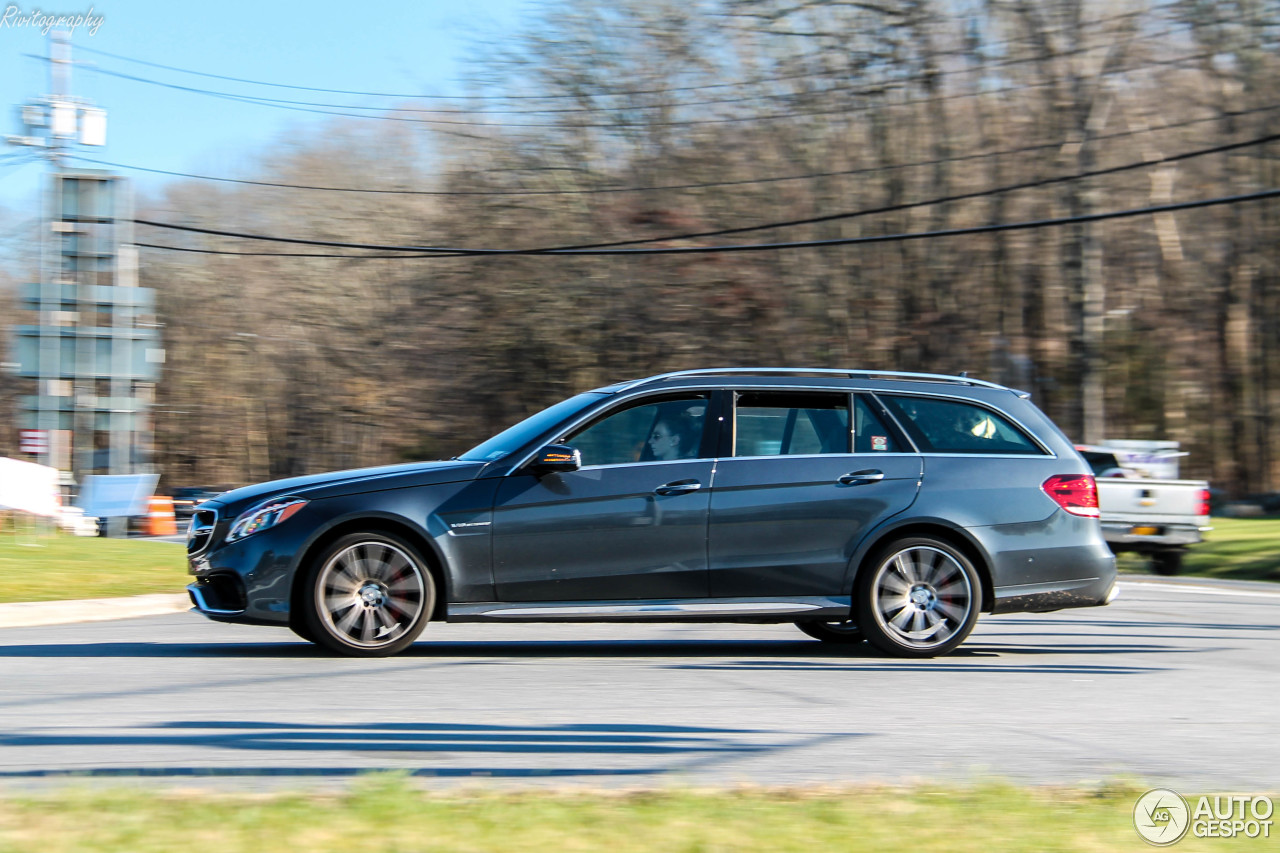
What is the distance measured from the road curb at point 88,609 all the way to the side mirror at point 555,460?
4.70 meters

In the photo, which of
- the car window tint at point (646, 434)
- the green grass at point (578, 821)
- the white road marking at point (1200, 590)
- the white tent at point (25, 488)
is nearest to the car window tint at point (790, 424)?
the car window tint at point (646, 434)

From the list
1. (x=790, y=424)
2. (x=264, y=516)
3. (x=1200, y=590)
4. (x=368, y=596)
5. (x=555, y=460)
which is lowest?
(x=1200, y=590)

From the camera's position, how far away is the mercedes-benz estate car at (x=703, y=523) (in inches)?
314

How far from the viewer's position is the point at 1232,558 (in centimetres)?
2105

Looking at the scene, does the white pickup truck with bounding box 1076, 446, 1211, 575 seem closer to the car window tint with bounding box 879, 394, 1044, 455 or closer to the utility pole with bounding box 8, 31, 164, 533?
the car window tint with bounding box 879, 394, 1044, 455

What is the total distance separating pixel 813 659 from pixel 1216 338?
3288cm

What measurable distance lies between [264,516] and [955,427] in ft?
14.4

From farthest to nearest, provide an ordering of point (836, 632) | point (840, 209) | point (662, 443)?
1. point (840, 209)
2. point (836, 632)
3. point (662, 443)

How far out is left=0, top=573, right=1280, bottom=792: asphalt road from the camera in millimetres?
5207

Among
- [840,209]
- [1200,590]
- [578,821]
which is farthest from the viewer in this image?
[840,209]

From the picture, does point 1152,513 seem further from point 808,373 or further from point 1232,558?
point 808,373

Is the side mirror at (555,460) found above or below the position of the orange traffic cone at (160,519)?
above

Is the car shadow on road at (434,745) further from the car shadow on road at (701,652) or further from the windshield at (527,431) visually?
the windshield at (527,431)

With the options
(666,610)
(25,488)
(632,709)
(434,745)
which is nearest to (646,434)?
(666,610)
